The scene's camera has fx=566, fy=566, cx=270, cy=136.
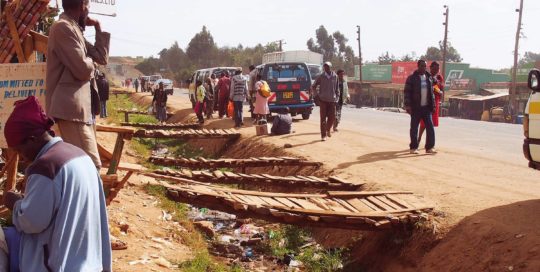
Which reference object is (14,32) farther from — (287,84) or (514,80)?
(514,80)

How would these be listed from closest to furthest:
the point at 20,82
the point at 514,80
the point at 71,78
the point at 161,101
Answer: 1. the point at 71,78
2. the point at 20,82
3. the point at 161,101
4. the point at 514,80

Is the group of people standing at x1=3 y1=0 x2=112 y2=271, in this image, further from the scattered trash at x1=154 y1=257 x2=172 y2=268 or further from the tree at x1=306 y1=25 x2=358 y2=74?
the tree at x1=306 y1=25 x2=358 y2=74

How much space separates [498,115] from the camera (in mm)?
31812

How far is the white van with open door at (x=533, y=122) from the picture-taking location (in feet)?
17.3

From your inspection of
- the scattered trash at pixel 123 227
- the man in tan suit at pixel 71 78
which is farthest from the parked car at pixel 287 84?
the man in tan suit at pixel 71 78

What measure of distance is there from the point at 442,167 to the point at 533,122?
3.21 m

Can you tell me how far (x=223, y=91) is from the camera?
59.5 feet

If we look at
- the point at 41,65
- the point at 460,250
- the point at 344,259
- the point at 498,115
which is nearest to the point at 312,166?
the point at 344,259

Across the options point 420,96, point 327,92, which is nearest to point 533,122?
point 420,96

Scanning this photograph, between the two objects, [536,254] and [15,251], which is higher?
[15,251]

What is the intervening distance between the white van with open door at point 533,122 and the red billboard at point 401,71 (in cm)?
4124

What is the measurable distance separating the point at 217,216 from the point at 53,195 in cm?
691

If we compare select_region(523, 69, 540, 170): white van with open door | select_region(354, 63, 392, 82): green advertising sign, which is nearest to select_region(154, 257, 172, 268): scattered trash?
select_region(523, 69, 540, 170): white van with open door

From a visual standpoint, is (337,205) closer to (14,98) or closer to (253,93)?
(14,98)
